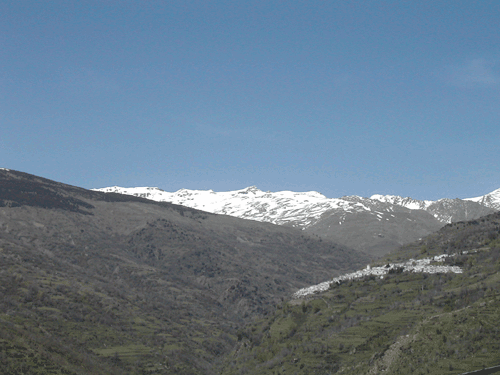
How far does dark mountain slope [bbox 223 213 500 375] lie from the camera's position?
→ 31.4 meters

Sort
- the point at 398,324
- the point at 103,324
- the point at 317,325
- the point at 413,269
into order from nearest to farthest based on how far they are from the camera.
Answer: the point at 398,324
the point at 317,325
the point at 413,269
the point at 103,324

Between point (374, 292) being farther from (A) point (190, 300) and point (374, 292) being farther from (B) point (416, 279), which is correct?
(A) point (190, 300)

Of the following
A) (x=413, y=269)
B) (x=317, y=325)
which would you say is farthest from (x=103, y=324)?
(x=413, y=269)

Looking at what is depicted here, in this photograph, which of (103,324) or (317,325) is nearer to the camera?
(317,325)

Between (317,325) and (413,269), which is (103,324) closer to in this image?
(317,325)

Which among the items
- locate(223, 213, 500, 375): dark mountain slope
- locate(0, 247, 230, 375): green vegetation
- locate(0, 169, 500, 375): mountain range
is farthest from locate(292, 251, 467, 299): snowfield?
locate(0, 247, 230, 375): green vegetation

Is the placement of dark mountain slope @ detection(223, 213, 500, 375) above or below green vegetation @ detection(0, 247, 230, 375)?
above

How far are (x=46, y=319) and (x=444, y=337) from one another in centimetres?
8874

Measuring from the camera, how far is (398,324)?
146 feet

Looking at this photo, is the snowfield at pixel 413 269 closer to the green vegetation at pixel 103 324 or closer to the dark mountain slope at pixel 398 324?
the dark mountain slope at pixel 398 324

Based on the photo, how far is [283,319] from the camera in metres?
63.7

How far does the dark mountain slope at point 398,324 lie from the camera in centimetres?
3136

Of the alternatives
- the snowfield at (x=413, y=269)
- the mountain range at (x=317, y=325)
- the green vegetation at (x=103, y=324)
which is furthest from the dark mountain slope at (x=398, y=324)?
the green vegetation at (x=103, y=324)

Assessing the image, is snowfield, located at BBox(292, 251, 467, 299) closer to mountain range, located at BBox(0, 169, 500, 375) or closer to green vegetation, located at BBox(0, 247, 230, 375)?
mountain range, located at BBox(0, 169, 500, 375)
